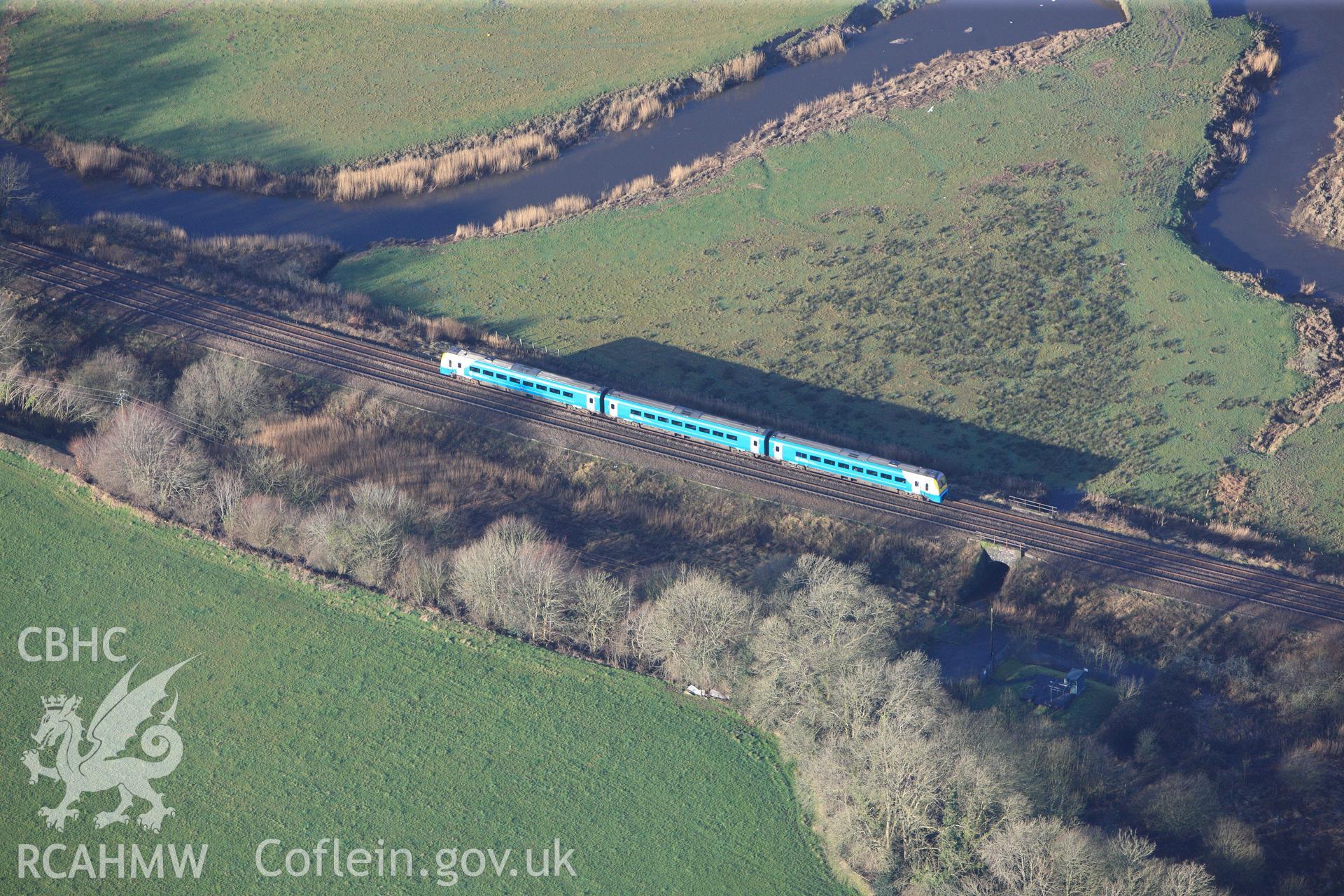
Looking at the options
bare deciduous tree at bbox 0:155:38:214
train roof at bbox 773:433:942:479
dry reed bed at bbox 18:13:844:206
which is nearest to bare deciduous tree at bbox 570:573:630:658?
train roof at bbox 773:433:942:479

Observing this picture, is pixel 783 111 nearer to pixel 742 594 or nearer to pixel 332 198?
pixel 332 198

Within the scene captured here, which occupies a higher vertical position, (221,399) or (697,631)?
(221,399)

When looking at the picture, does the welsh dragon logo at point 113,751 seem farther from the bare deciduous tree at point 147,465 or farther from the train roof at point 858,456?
the train roof at point 858,456

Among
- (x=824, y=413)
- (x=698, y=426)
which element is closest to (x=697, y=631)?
(x=698, y=426)

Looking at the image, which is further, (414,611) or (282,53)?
(282,53)

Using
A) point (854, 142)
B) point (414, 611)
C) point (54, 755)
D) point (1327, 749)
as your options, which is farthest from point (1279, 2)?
point (54, 755)

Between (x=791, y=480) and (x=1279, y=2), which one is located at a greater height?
(x=1279, y=2)

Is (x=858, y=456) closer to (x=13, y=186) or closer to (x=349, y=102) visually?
(x=349, y=102)
